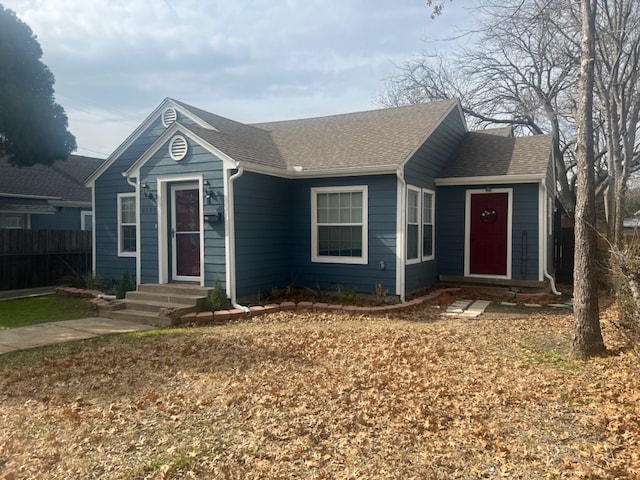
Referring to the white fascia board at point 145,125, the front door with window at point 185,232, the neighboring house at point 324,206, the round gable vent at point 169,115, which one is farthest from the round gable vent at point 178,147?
the round gable vent at point 169,115

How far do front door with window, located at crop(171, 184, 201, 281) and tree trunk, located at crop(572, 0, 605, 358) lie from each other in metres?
6.92

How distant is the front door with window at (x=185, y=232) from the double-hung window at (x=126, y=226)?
2073mm

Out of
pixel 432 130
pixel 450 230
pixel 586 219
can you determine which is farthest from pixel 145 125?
pixel 586 219

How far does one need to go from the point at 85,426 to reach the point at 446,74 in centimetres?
2324

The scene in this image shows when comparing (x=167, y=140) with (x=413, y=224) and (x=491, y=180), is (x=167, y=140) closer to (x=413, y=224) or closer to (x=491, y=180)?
(x=413, y=224)

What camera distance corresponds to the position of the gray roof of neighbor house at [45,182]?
1711cm

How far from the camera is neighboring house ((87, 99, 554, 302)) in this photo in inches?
376

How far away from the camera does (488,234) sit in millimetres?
11469

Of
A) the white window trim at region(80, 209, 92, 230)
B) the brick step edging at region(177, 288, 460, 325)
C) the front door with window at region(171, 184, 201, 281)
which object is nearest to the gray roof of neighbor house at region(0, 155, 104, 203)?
the white window trim at region(80, 209, 92, 230)

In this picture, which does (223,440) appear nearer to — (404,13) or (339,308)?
(339,308)

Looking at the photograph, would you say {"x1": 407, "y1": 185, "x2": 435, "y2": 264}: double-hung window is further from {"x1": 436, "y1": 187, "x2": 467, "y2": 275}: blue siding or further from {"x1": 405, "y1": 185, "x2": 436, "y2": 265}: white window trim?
{"x1": 436, "y1": 187, "x2": 467, "y2": 275}: blue siding

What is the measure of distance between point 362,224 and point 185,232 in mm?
3720

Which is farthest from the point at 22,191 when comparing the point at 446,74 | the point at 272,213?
the point at 446,74

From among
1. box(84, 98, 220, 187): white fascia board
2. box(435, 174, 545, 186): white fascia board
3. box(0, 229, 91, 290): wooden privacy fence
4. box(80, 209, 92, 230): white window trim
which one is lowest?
box(0, 229, 91, 290): wooden privacy fence
